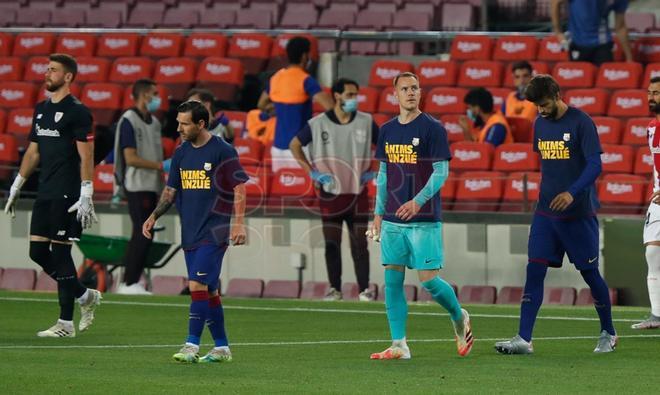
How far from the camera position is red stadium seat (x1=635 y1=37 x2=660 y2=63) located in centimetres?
2239

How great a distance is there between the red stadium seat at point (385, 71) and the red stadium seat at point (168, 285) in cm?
479

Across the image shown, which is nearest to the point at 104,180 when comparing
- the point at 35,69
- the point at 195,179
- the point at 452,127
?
the point at 452,127

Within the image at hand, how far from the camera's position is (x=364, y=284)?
58.7 feet

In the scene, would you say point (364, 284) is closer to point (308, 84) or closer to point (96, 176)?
point (308, 84)

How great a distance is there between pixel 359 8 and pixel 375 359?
16.0 metres

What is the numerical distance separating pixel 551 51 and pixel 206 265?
11921 millimetres

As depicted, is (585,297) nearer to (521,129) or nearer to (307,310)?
(521,129)

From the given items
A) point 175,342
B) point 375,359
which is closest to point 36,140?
point 175,342

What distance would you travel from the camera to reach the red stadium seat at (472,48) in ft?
76.7

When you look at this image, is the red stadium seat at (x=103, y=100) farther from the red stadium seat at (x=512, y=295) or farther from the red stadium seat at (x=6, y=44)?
the red stadium seat at (x=512, y=295)

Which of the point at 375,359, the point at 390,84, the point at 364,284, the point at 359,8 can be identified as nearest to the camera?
the point at 375,359

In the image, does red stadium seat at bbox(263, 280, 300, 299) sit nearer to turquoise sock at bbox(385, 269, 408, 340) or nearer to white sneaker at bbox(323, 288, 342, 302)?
white sneaker at bbox(323, 288, 342, 302)

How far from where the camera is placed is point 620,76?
70.8 ft

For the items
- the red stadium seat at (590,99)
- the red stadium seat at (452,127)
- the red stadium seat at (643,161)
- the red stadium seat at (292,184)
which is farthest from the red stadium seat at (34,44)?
the red stadium seat at (643,161)
